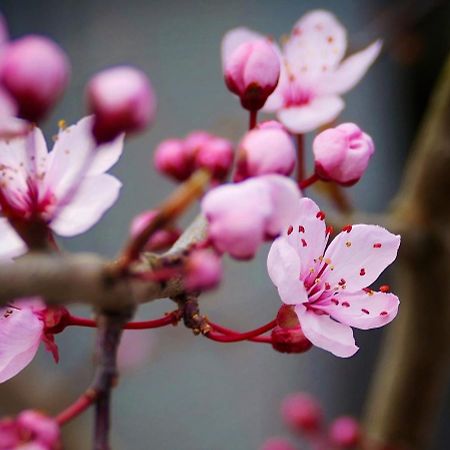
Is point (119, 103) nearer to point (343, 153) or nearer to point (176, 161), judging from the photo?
point (343, 153)

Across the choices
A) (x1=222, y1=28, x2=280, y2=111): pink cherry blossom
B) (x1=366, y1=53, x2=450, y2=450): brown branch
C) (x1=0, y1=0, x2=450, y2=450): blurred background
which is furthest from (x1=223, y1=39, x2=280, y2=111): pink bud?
(x1=0, y1=0, x2=450, y2=450): blurred background

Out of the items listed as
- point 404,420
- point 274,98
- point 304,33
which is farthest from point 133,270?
point 404,420

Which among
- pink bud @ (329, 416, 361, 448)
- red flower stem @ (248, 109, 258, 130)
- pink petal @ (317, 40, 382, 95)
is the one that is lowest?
pink bud @ (329, 416, 361, 448)

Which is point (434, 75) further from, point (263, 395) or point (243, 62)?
point (243, 62)

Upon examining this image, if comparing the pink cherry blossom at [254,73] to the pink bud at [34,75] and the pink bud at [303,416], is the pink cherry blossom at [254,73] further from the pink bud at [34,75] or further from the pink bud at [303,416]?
the pink bud at [303,416]

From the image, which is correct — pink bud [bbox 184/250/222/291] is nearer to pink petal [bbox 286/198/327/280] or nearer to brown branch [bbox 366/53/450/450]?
pink petal [bbox 286/198/327/280]

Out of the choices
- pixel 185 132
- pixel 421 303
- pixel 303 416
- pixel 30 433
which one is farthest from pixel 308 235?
pixel 185 132

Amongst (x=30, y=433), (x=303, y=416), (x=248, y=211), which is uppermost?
(x=248, y=211)
